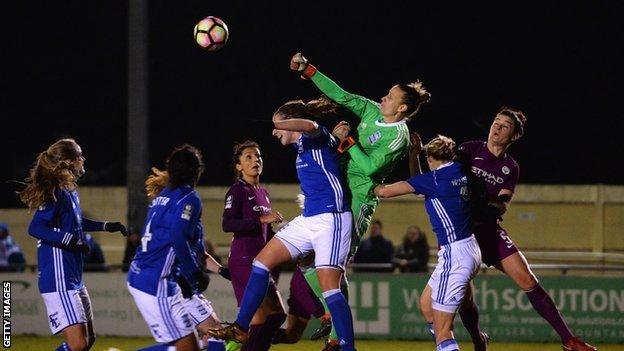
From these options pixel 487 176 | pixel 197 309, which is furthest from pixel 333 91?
pixel 197 309

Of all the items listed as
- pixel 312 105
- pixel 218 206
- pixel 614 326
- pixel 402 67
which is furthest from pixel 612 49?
pixel 312 105

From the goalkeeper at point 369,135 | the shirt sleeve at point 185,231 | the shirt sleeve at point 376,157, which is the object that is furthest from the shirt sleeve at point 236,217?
the shirt sleeve at point 185,231

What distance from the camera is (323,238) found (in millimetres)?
9812

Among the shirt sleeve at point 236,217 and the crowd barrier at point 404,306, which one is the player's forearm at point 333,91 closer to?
the shirt sleeve at point 236,217

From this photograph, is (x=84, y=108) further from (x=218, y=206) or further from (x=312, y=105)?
(x=312, y=105)

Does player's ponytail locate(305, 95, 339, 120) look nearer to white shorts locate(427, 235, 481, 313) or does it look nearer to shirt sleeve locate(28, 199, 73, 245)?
white shorts locate(427, 235, 481, 313)

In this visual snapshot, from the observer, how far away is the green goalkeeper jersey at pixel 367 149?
1002 cm

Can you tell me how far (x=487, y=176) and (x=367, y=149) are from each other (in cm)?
144

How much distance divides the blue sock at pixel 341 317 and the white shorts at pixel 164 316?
1426mm

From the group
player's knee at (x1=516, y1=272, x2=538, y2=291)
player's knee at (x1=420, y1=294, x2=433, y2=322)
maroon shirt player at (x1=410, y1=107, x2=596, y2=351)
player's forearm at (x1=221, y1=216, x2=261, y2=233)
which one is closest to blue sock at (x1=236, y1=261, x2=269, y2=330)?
player's forearm at (x1=221, y1=216, x2=261, y2=233)

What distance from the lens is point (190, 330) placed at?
8.78 m

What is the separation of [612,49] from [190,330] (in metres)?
28.1

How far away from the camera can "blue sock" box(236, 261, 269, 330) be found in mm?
9711

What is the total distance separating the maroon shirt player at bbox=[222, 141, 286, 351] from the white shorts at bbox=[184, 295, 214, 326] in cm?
126
